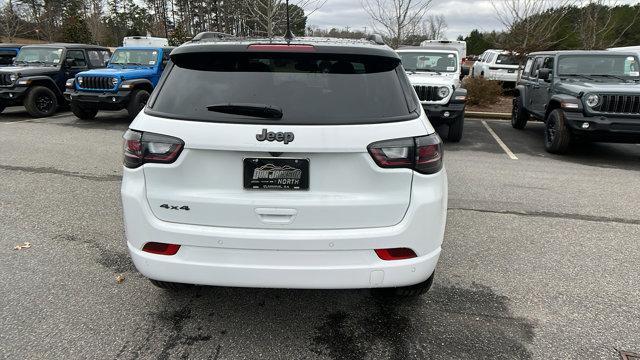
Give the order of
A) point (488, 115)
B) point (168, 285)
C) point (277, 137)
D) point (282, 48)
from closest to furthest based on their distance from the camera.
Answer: point (277, 137) → point (282, 48) → point (168, 285) → point (488, 115)

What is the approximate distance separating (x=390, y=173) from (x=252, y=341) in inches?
51.1

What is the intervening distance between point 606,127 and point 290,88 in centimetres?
685

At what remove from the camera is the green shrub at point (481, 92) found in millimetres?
14109

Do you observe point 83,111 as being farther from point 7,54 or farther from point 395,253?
point 395,253

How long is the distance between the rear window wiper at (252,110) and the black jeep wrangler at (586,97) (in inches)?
274

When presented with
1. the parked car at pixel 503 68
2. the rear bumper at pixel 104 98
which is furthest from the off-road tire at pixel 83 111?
the parked car at pixel 503 68

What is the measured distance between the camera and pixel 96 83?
35.1ft

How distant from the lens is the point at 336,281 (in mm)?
2348

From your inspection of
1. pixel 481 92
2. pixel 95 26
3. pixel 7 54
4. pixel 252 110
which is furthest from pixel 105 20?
pixel 252 110

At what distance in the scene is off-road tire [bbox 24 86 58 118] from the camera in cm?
1149

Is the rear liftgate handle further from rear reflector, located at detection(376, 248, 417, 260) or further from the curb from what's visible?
the curb

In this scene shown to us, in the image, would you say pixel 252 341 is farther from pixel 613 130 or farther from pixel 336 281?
pixel 613 130

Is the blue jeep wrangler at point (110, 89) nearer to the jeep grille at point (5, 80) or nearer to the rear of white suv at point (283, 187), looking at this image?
the jeep grille at point (5, 80)

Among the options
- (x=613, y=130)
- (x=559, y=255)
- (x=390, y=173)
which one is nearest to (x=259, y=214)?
(x=390, y=173)
